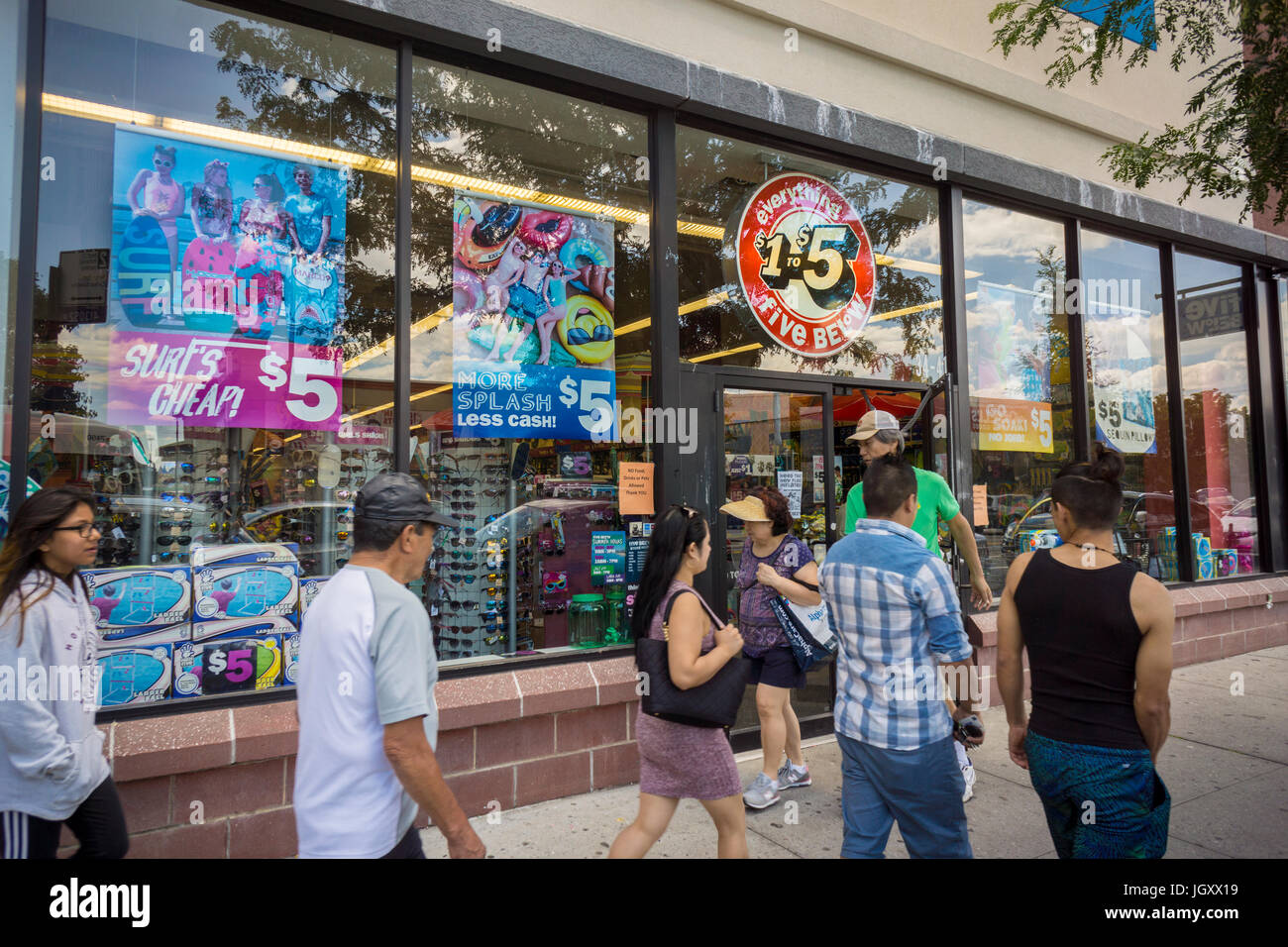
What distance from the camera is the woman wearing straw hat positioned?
169 inches

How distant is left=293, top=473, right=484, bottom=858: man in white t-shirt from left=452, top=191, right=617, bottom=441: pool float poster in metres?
2.83

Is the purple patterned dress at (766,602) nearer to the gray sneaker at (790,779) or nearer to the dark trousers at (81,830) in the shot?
the gray sneaker at (790,779)

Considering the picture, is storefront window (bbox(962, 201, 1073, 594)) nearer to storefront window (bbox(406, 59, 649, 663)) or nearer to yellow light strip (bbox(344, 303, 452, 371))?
storefront window (bbox(406, 59, 649, 663))

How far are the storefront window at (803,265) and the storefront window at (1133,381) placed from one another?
7.66ft

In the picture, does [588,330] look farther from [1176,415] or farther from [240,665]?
[1176,415]

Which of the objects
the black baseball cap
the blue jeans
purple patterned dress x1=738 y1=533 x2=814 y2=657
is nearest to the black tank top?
the blue jeans

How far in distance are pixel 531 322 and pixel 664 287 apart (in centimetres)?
93

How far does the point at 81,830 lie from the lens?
2590 millimetres

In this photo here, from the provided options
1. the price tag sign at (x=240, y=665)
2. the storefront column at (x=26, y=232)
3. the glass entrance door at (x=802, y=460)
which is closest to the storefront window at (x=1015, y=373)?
the glass entrance door at (x=802, y=460)

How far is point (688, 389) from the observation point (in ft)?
17.3

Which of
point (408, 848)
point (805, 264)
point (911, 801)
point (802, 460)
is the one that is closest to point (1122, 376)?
point (805, 264)

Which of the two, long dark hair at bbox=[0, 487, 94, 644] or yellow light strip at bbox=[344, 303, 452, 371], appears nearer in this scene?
long dark hair at bbox=[0, 487, 94, 644]

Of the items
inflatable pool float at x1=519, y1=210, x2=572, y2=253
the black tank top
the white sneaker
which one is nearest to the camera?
the black tank top

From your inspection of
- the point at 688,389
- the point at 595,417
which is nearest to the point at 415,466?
the point at 595,417
